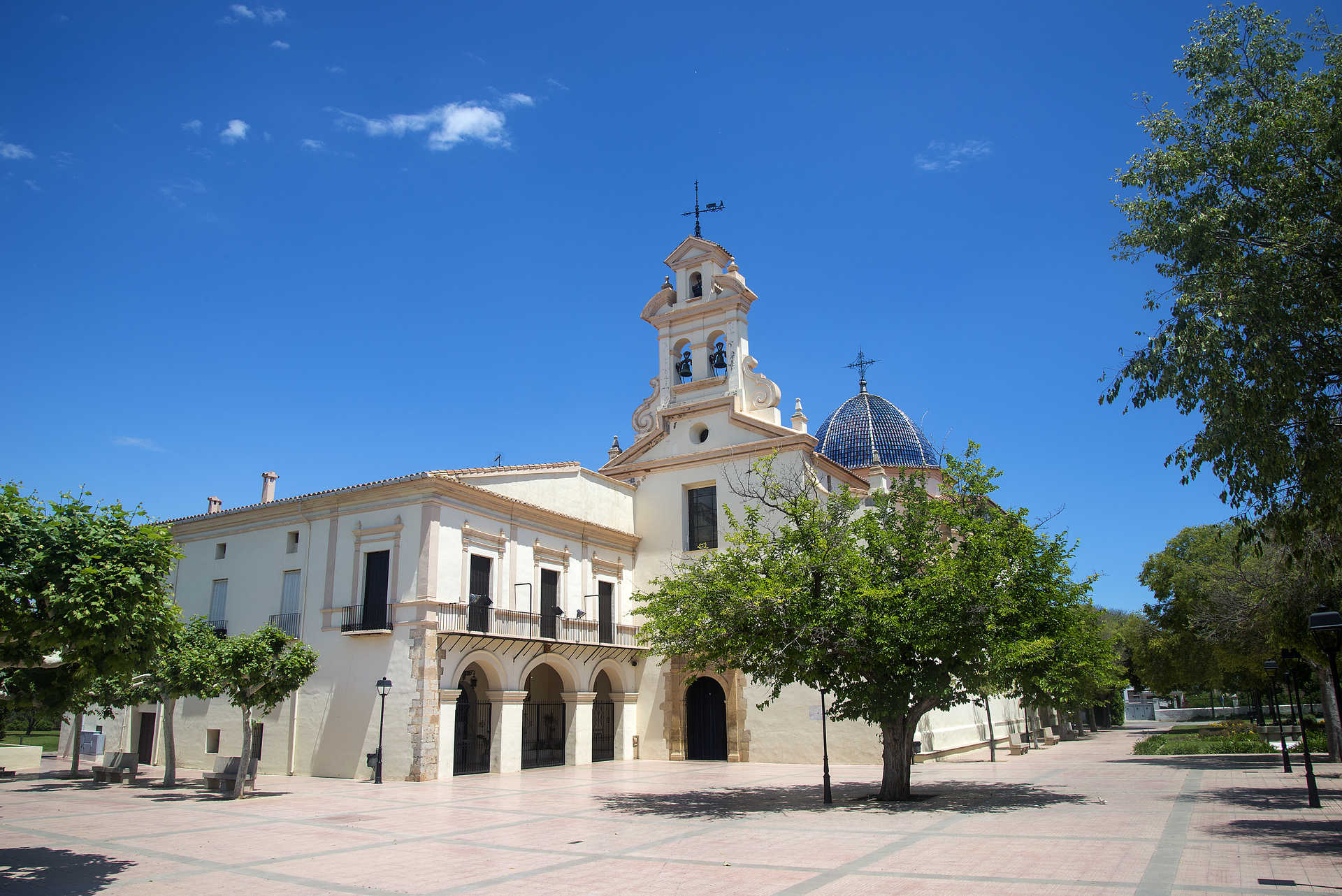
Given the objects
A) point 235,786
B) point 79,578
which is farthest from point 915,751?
point 79,578

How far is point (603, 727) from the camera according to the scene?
96.6ft

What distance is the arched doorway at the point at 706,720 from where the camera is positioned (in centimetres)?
2880

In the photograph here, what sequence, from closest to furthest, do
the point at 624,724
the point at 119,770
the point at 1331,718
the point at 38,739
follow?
the point at 119,770 < the point at 1331,718 < the point at 624,724 < the point at 38,739

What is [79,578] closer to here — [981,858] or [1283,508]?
[981,858]

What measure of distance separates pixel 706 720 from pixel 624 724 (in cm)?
270

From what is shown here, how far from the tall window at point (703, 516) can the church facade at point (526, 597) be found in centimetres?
7

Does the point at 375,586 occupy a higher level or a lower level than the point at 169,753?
higher

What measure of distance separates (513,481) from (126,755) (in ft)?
38.7

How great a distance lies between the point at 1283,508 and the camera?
38.8 ft

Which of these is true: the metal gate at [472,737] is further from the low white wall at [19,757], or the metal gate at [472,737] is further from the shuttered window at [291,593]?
the low white wall at [19,757]

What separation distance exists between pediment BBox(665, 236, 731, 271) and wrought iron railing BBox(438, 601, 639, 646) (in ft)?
42.8

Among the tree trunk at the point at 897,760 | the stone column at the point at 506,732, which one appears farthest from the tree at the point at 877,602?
the stone column at the point at 506,732

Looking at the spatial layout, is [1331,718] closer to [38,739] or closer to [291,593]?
[291,593]

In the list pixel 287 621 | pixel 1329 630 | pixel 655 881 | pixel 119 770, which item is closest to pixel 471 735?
pixel 287 621
